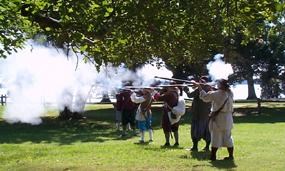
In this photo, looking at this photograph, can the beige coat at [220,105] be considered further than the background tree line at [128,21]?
Yes

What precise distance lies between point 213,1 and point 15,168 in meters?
5.44

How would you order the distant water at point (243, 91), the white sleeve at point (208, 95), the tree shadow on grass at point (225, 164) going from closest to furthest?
the tree shadow on grass at point (225, 164)
the white sleeve at point (208, 95)
the distant water at point (243, 91)

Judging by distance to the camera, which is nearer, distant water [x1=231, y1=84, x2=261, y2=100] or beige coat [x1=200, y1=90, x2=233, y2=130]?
beige coat [x1=200, y1=90, x2=233, y2=130]

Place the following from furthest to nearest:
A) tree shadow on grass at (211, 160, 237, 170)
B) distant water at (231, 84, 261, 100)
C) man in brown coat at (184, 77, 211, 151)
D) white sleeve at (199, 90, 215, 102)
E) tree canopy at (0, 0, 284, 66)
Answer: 1. distant water at (231, 84, 261, 100)
2. man in brown coat at (184, 77, 211, 151)
3. white sleeve at (199, 90, 215, 102)
4. tree shadow on grass at (211, 160, 237, 170)
5. tree canopy at (0, 0, 284, 66)

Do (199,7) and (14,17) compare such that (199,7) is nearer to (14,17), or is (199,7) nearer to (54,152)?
(14,17)

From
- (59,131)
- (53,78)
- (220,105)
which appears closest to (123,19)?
(220,105)

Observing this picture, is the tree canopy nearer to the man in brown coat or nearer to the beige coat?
the beige coat

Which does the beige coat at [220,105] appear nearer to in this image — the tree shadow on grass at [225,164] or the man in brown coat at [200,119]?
the tree shadow on grass at [225,164]

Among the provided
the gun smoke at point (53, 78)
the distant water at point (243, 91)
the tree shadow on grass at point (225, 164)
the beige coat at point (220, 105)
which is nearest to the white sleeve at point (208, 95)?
the beige coat at point (220, 105)

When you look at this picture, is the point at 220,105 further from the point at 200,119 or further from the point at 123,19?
the point at 123,19

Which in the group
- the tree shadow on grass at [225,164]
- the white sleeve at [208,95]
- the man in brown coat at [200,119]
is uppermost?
the white sleeve at [208,95]

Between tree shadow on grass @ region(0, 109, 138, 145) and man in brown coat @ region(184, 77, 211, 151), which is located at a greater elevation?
man in brown coat @ region(184, 77, 211, 151)

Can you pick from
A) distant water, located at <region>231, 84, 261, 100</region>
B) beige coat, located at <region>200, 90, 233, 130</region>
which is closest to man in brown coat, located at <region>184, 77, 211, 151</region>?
beige coat, located at <region>200, 90, 233, 130</region>

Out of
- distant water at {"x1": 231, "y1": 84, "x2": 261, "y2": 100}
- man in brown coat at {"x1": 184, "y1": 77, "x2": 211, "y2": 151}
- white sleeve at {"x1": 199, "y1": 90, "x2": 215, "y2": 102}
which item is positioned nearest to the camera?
white sleeve at {"x1": 199, "y1": 90, "x2": 215, "y2": 102}
